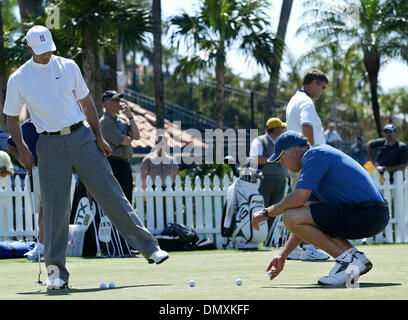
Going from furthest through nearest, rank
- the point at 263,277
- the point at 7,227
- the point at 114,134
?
the point at 7,227 < the point at 114,134 < the point at 263,277

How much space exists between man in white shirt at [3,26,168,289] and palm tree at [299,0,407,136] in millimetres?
22303

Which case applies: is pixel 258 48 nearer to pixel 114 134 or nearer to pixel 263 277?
pixel 114 134

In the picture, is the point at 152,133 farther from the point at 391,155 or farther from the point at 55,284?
the point at 55,284

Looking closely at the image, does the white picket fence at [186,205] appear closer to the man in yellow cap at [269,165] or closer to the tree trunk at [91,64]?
the man in yellow cap at [269,165]

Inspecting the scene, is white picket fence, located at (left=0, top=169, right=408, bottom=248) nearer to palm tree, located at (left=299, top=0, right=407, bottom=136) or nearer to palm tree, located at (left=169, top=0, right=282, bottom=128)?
palm tree, located at (left=169, top=0, right=282, bottom=128)

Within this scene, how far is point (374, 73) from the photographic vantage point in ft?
93.9

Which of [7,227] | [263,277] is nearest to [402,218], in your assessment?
[7,227]

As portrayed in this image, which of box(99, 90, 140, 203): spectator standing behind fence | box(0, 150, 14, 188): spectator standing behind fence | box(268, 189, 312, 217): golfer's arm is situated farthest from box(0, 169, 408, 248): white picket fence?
box(268, 189, 312, 217): golfer's arm

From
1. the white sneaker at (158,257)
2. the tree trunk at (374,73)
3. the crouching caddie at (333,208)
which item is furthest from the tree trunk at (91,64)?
the tree trunk at (374,73)

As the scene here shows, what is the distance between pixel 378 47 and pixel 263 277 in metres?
22.8

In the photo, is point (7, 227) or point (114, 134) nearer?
point (114, 134)

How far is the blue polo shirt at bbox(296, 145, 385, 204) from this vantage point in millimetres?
6418

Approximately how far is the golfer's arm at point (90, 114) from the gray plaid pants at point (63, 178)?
1.9 inches

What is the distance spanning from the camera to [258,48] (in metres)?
20.4
